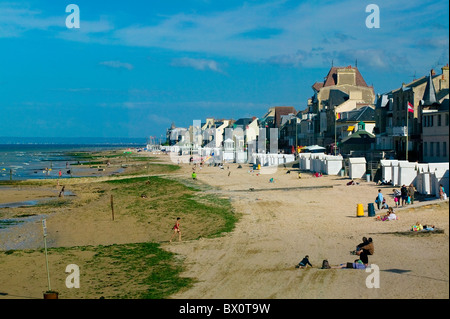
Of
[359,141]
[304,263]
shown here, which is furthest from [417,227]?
[359,141]

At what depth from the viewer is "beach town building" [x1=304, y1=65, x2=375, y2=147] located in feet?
242

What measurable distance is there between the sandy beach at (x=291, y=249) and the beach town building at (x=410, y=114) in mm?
12176

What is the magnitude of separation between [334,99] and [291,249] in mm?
58370

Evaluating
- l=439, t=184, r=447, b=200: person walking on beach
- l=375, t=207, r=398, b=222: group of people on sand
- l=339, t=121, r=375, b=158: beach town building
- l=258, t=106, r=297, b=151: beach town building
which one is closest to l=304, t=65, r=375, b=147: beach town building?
l=339, t=121, r=375, b=158: beach town building

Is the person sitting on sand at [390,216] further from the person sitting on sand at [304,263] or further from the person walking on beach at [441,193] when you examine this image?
the person sitting on sand at [304,263]

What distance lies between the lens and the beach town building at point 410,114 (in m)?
43.8

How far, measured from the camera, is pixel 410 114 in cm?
4681

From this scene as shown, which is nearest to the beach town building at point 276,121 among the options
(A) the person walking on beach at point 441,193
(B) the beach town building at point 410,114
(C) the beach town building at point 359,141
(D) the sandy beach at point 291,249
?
(C) the beach town building at point 359,141

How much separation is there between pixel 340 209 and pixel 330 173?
1987 centimetres

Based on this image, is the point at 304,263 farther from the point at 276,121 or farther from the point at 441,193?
the point at 276,121

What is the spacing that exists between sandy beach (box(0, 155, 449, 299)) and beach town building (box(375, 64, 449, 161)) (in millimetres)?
12176

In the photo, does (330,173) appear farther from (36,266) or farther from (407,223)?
(36,266)

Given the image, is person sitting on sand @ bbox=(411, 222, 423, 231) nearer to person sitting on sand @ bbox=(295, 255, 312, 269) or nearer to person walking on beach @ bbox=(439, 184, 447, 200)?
person sitting on sand @ bbox=(295, 255, 312, 269)
